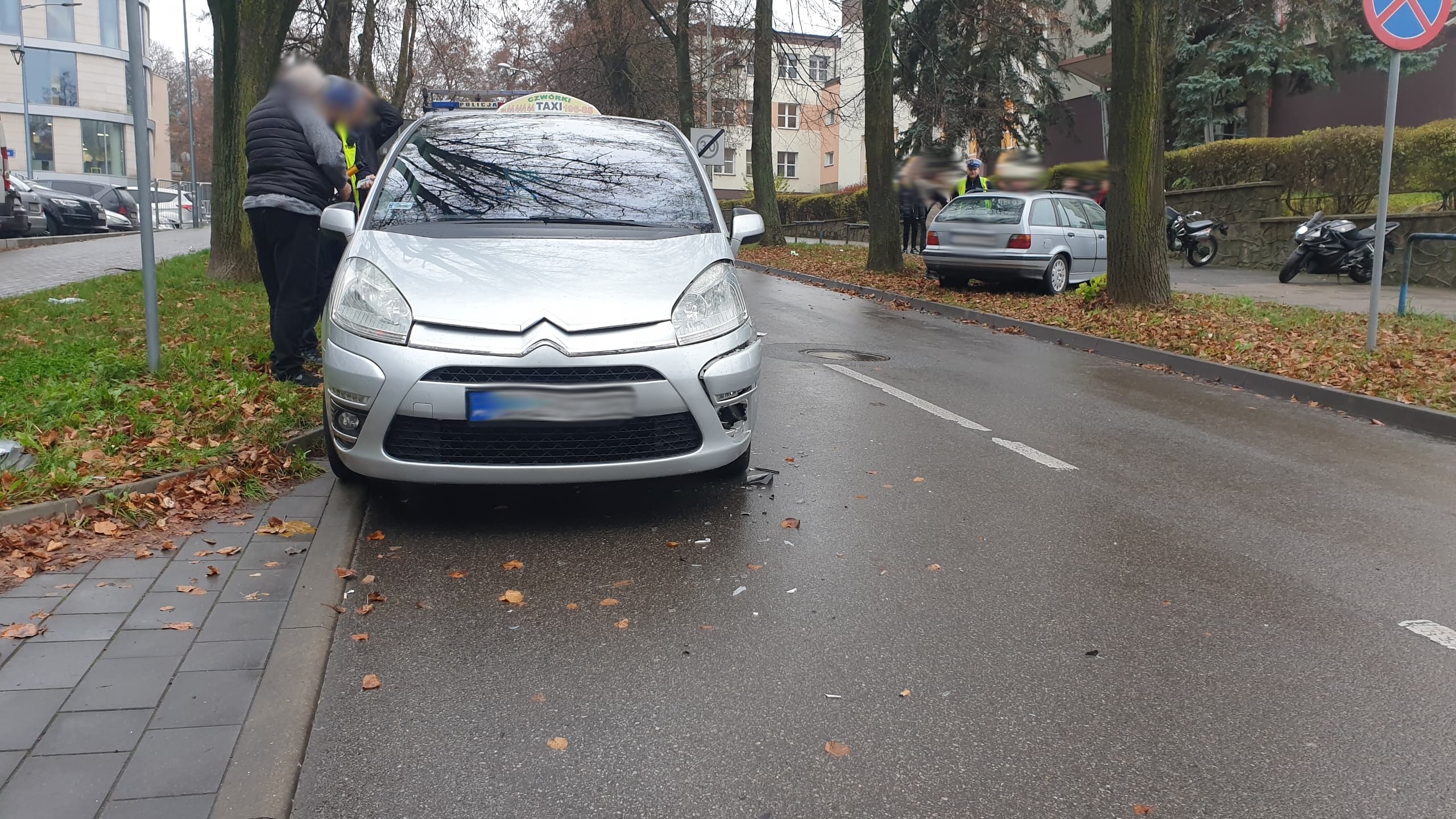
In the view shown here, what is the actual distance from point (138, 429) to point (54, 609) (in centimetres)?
224

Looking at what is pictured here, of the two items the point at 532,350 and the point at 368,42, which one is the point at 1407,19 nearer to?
the point at 532,350

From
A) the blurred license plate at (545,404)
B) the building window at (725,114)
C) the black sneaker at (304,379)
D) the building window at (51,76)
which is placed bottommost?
the black sneaker at (304,379)

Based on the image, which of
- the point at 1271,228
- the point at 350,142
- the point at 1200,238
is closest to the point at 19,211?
the point at 350,142

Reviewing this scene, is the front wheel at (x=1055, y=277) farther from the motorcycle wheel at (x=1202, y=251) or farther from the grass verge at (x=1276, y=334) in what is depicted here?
the motorcycle wheel at (x=1202, y=251)

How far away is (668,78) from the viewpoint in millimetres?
40875

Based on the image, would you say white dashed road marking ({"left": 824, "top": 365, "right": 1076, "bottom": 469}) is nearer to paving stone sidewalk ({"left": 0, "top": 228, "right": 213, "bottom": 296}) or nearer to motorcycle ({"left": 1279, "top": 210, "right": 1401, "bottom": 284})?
paving stone sidewalk ({"left": 0, "top": 228, "right": 213, "bottom": 296})

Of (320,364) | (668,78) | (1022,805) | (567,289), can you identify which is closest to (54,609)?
(567,289)

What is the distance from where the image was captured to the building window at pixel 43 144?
5688 centimetres

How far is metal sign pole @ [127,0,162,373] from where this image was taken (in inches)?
258

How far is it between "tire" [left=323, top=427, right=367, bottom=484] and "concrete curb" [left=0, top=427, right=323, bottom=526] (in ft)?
1.84

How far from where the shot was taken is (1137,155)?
12.9 meters

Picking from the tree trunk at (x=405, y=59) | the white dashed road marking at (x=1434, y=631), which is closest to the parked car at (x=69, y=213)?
the tree trunk at (x=405, y=59)

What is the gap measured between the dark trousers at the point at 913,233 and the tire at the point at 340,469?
2016 centimetres

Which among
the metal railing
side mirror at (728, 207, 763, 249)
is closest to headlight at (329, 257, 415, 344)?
side mirror at (728, 207, 763, 249)
